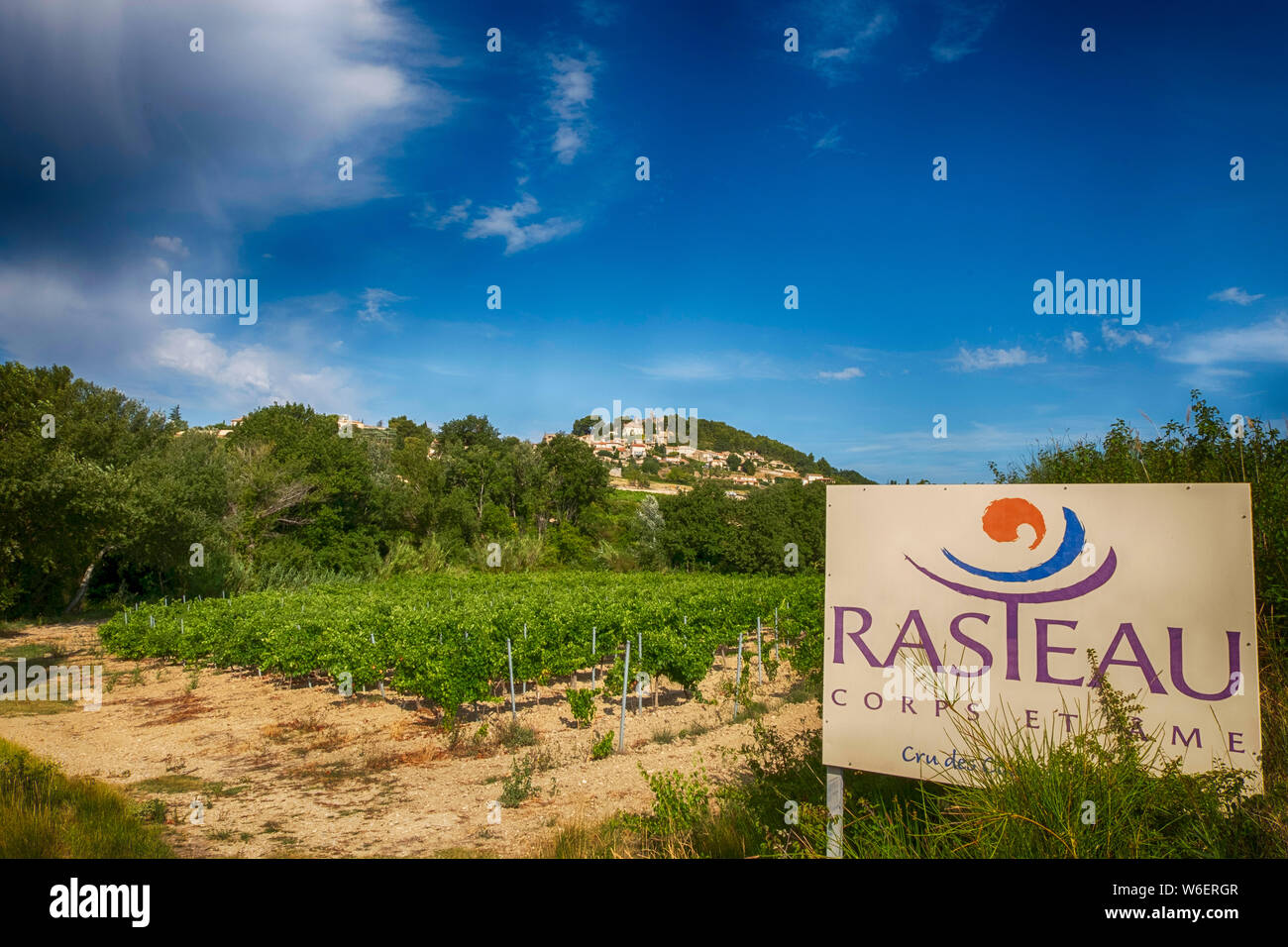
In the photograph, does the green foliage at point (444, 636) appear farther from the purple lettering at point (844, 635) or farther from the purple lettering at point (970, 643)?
the purple lettering at point (970, 643)

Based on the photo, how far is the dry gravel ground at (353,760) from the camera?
23.4 ft

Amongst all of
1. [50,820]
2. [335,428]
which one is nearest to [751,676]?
[50,820]

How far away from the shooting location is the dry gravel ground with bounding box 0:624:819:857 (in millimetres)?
7141

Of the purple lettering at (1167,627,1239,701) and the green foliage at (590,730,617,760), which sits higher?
the purple lettering at (1167,627,1239,701)

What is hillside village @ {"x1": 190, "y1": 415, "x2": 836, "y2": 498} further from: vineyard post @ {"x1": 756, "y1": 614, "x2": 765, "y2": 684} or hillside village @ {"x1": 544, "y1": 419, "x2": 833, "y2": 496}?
vineyard post @ {"x1": 756, "y1": 614, "x2": 765, "y2": 684}

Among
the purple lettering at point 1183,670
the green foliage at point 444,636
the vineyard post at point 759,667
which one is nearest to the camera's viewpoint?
the purple lettering at point 1183,670

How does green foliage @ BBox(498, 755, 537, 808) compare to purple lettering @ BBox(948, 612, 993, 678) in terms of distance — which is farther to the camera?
green foliage @ BBox(498, 755, 537, 808)

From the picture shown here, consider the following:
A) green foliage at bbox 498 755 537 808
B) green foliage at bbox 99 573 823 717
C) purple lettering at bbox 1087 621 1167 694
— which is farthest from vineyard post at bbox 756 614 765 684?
purple lettering at bbox 1087 621 1167 694

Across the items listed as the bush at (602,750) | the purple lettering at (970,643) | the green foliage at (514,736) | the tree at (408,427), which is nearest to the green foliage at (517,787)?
the bush at (602,750)

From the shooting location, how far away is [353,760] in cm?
1072

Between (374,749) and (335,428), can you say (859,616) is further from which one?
(335,428)

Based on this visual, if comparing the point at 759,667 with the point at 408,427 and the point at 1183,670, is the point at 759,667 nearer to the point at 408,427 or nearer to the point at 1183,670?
the point at 1183,670

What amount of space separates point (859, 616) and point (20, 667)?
24361 millimetres

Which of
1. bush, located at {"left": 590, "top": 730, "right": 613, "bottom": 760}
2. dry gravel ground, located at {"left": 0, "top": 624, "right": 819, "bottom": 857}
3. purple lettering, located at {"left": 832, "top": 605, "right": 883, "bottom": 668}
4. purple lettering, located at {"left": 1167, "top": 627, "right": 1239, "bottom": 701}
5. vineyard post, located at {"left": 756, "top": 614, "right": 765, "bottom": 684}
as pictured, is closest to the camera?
purple lettering, located at {"left": 1167, "top": 627, "right": 1239, "bottom": 701}
